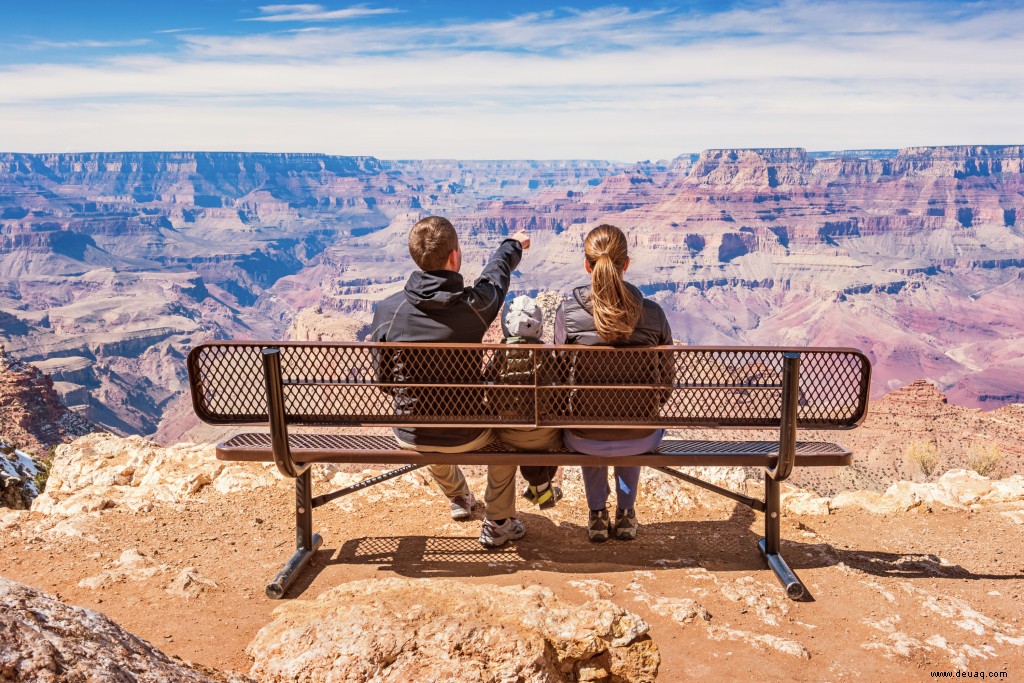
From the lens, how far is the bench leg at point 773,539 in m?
4.21

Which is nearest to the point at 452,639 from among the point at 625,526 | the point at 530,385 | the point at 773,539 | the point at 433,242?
the point at 530,385

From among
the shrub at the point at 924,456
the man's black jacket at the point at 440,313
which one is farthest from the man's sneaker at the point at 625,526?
the shrub at the point at 924,456

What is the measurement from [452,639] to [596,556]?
2.09 metres

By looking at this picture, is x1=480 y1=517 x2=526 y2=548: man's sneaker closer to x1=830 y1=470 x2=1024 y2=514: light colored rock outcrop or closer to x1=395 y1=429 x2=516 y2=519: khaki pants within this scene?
x1=395 y1=429 x2=516 y2=519: khaki pants

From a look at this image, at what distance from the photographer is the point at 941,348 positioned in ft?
456

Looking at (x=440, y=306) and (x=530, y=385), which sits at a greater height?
(x=440, y=306)

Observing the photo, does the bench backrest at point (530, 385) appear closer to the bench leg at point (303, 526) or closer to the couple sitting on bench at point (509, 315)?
the couple sitting on bench at point (509, 315)

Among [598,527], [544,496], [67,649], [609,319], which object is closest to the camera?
[67,649]

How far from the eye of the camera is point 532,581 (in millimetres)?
4160

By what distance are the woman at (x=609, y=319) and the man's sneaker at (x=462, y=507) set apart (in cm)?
121

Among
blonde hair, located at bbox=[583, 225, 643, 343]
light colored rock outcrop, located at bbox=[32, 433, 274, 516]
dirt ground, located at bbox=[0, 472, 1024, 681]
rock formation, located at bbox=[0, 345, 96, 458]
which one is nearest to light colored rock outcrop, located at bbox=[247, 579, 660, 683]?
dirt ground, located at bbox=[0, 472, 1024, 681]

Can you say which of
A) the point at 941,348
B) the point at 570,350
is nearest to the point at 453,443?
the point at 570,350

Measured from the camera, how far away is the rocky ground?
2789mm

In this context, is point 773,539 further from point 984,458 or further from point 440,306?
point 984,458
